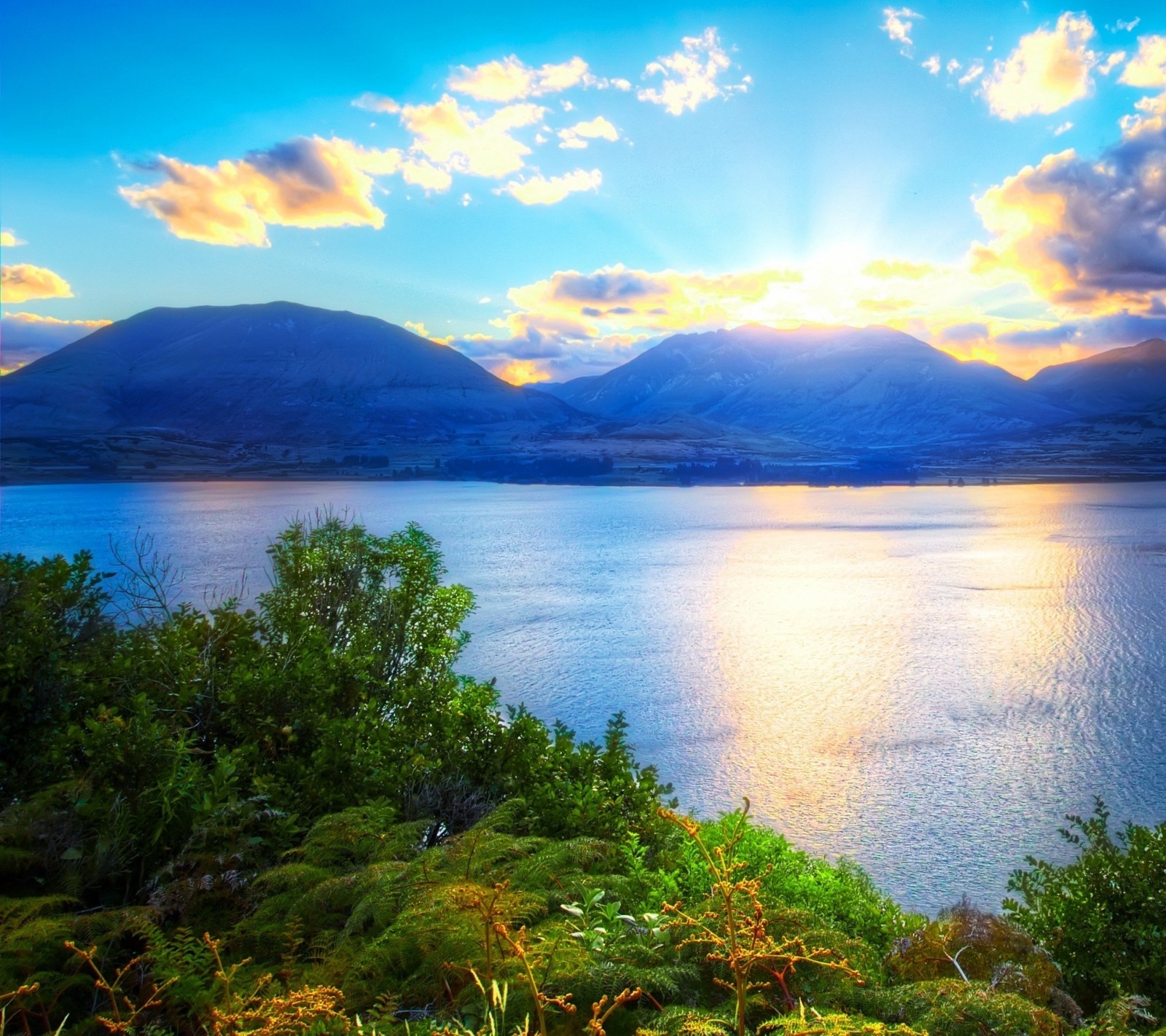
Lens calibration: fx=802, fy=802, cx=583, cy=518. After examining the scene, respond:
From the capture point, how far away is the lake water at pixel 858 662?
12.2 metres

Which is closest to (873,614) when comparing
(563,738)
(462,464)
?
(563,738)

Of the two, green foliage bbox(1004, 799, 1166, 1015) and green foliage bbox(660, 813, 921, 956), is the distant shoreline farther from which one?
green foliage bbox(1004, 799, 1166, 1015)

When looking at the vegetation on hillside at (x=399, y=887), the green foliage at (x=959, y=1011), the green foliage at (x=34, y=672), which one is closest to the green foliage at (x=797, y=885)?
the vegetation on hillside at (x=399, y=887)

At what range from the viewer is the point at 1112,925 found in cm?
496

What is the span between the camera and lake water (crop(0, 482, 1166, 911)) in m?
12.2

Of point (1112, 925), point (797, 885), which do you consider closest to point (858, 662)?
point (797, 885)

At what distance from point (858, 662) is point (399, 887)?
19332 mm

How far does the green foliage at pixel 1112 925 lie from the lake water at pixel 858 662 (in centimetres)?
478

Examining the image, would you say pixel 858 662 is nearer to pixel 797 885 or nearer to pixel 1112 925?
pixel 797 885

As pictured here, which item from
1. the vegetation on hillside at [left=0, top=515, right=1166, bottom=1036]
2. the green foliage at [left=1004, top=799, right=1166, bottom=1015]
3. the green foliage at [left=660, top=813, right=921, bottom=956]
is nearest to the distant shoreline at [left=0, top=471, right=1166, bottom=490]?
the vegetation on hillside at [left=0, top=515, right=1166, bottom=1036]

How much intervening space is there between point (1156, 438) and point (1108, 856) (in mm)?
209339

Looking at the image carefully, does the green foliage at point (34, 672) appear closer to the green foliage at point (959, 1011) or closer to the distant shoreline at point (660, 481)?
the green foliage at point (959, 1011)

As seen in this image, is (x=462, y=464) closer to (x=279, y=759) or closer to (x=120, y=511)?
(x=120, y=511)

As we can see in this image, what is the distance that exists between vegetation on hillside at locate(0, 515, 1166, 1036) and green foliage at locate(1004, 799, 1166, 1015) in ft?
0.05
